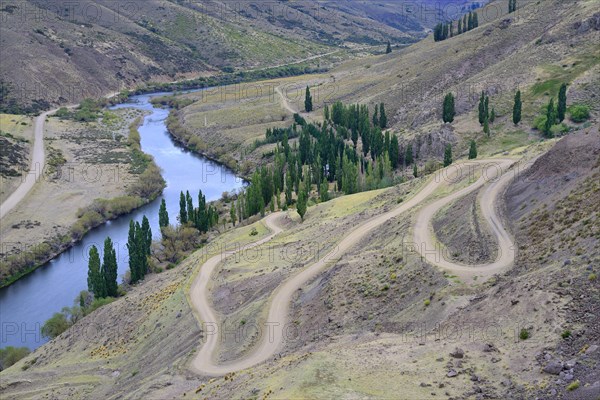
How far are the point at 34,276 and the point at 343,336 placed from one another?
52925 millimetres

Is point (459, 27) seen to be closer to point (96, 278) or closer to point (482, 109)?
point (482, 109)

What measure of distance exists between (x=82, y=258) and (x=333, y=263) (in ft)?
151

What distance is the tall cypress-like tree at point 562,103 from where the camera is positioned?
79031 mm

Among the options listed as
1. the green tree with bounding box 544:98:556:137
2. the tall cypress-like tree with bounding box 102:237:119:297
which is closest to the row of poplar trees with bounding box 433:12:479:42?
the green tree with bounding box 544:98:556:137

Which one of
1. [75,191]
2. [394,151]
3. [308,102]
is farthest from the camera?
[308,102]

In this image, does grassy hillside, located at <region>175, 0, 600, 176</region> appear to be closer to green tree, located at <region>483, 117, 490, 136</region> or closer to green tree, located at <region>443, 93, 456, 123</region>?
green tree, located at <region>483, 117, 490, 136</region>

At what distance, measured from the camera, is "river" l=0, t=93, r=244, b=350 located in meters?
63.3

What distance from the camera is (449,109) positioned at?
92688 millimetres

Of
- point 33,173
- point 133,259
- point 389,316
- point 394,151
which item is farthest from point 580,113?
point 33,173

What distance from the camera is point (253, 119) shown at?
139m

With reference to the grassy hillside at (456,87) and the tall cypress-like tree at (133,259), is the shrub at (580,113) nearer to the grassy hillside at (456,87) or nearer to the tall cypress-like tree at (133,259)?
the grassy hillside at (456,87)

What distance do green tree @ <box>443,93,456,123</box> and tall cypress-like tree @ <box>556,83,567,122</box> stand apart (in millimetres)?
16060

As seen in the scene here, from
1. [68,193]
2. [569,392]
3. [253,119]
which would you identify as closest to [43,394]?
[569,392]

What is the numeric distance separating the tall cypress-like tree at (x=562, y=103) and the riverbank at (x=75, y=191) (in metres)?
60.4
